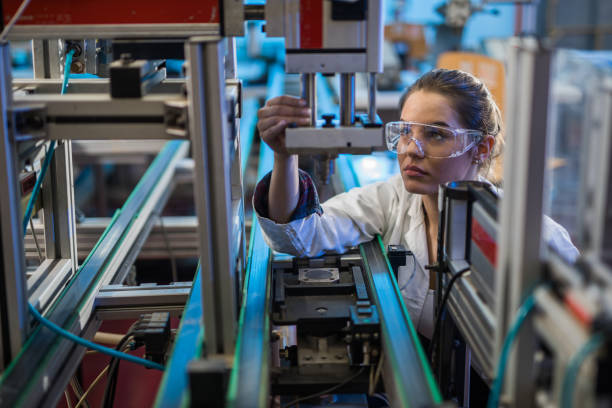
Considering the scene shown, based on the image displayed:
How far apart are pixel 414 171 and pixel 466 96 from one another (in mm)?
250

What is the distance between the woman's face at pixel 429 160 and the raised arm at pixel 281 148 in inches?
12.3

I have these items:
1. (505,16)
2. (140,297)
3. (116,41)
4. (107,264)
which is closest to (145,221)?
(107,264)

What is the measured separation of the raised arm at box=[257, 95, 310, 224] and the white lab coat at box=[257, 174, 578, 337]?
4 centimetres

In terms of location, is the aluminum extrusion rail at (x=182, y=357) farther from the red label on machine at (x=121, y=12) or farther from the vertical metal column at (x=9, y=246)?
the red label on machine at (x=121, y=12)

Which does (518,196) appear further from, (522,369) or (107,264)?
(107,264)

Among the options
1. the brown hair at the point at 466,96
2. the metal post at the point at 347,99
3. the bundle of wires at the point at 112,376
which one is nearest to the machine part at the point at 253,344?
the bundle of wires at the point at 112,376

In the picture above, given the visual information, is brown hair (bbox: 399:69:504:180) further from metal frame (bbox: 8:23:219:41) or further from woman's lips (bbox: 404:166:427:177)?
metal frame (bbox: 8:23:219:41)

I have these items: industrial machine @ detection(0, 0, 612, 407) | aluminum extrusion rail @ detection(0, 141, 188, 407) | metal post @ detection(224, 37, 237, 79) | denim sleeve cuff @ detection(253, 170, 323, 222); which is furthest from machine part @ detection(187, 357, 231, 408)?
metal post @ detection(224, 37, 237, 79)

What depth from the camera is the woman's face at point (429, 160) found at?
5.43 ft

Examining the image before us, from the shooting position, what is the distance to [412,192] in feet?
5.54

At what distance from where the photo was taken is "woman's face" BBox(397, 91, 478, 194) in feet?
5.43

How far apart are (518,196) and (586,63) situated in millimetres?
190

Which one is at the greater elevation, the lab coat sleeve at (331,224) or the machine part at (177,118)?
the machine part at (177,118)

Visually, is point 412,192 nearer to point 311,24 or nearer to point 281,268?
point 281,268
